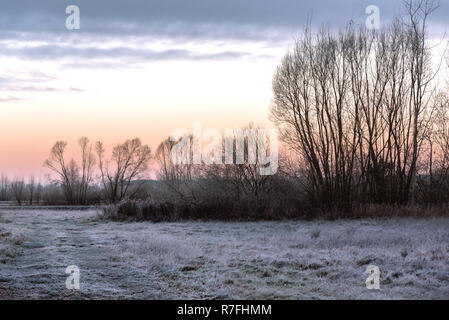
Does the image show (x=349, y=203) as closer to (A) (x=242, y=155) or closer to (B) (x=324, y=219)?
(B) (x=324, y=219)

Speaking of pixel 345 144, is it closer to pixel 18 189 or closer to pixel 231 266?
pixel 231 266

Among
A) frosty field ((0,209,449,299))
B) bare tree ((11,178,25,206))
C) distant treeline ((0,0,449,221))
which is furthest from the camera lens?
bare tree ((11,178,25,206))

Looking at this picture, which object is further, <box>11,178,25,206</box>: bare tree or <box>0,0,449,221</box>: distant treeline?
<box>11,178,25,206</box>: bare tree

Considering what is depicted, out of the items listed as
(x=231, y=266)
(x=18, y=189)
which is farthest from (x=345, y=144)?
(x=18, y=189)

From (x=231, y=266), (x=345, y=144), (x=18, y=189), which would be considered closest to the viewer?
(x=231, y=266)

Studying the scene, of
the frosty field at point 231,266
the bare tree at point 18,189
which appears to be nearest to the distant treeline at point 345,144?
the frosty field at point 231,266

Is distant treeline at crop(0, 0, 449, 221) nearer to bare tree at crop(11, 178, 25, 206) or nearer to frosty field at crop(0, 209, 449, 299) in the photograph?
frosty field at crop(0, 209, 449, 299)

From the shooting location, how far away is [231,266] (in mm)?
10781

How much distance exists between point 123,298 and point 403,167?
22749mm

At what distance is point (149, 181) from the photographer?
55.9m

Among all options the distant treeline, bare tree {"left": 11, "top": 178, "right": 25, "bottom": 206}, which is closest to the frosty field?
the distant treeline

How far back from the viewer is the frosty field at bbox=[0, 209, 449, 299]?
8297 millimetres

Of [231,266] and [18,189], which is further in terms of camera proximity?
[18,189]

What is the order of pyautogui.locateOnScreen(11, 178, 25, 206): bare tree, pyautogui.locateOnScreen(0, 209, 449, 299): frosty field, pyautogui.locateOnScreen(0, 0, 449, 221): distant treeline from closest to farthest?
1. pyautogui.locateOnScreen(0, 209, 449, 299): frosty field
2. pyautogui.locateOnScreen(0, 0, 449, 221): distant treeline
3. pyautogui.locateOnScreen(11, 178, 25, 206): bare tree
